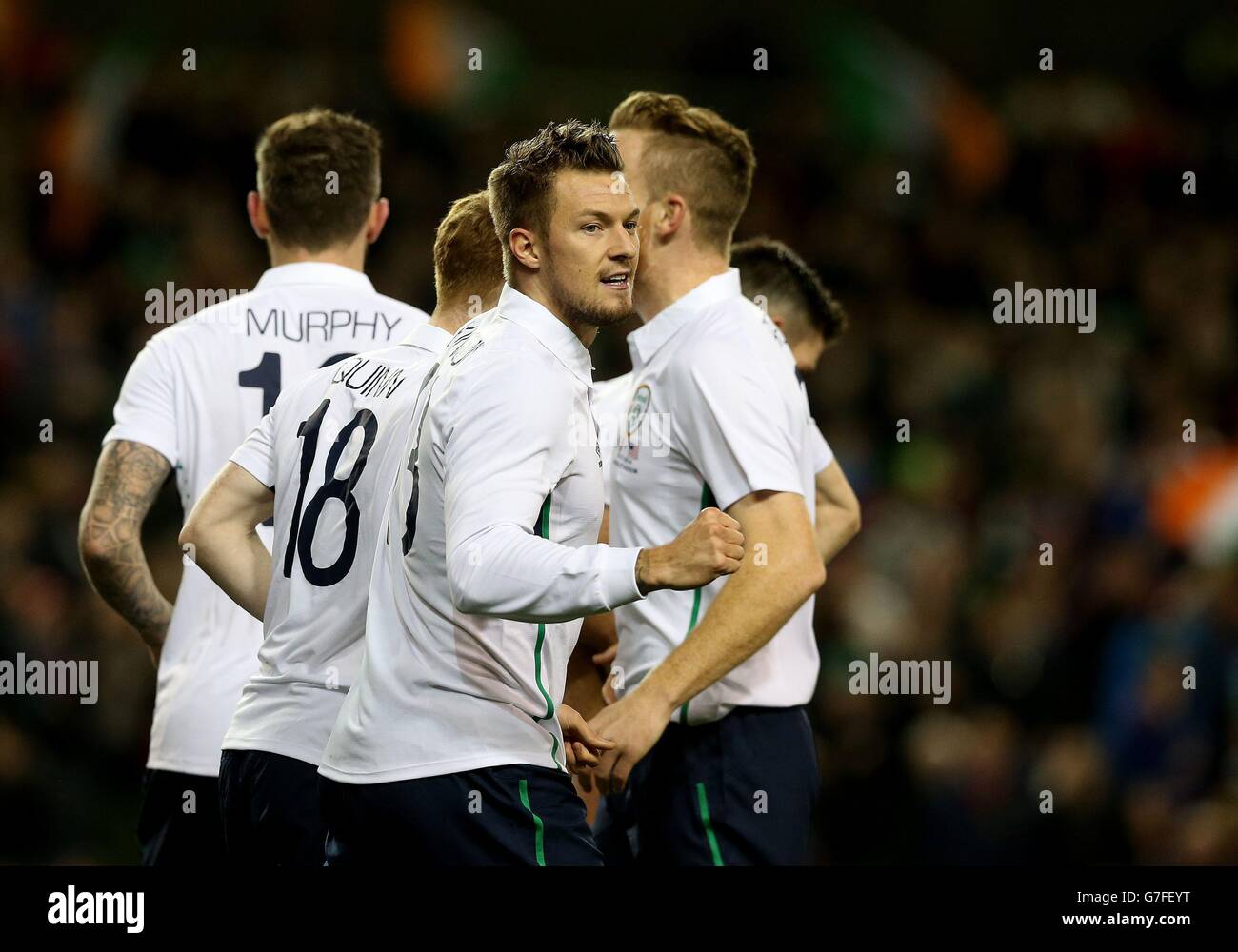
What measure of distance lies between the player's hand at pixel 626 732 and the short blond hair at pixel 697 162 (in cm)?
133

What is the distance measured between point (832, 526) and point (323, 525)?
1.59 metres

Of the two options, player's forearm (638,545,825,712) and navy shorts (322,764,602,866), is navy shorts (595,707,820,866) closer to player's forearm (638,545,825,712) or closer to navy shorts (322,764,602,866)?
player's forearm (638,545,825,712)

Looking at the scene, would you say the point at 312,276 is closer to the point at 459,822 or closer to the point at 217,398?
the point at 217,398

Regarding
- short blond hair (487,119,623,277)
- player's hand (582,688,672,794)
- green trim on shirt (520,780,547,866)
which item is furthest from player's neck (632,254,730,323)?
green trim on shirt (520,780,547,866)

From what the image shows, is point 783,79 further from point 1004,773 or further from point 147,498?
point 147,498

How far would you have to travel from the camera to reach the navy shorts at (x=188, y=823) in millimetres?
4113

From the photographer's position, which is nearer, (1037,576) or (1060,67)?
(1037,576)

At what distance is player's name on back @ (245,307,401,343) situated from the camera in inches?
163

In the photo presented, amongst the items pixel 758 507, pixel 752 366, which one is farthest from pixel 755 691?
pixel 752 366

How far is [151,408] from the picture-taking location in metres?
4.14

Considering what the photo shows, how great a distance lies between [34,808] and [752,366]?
495cm

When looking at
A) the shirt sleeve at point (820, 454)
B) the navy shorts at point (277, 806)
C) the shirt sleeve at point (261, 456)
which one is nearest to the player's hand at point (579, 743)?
the navy shorts at point (277, 806)

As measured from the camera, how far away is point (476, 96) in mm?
11062
